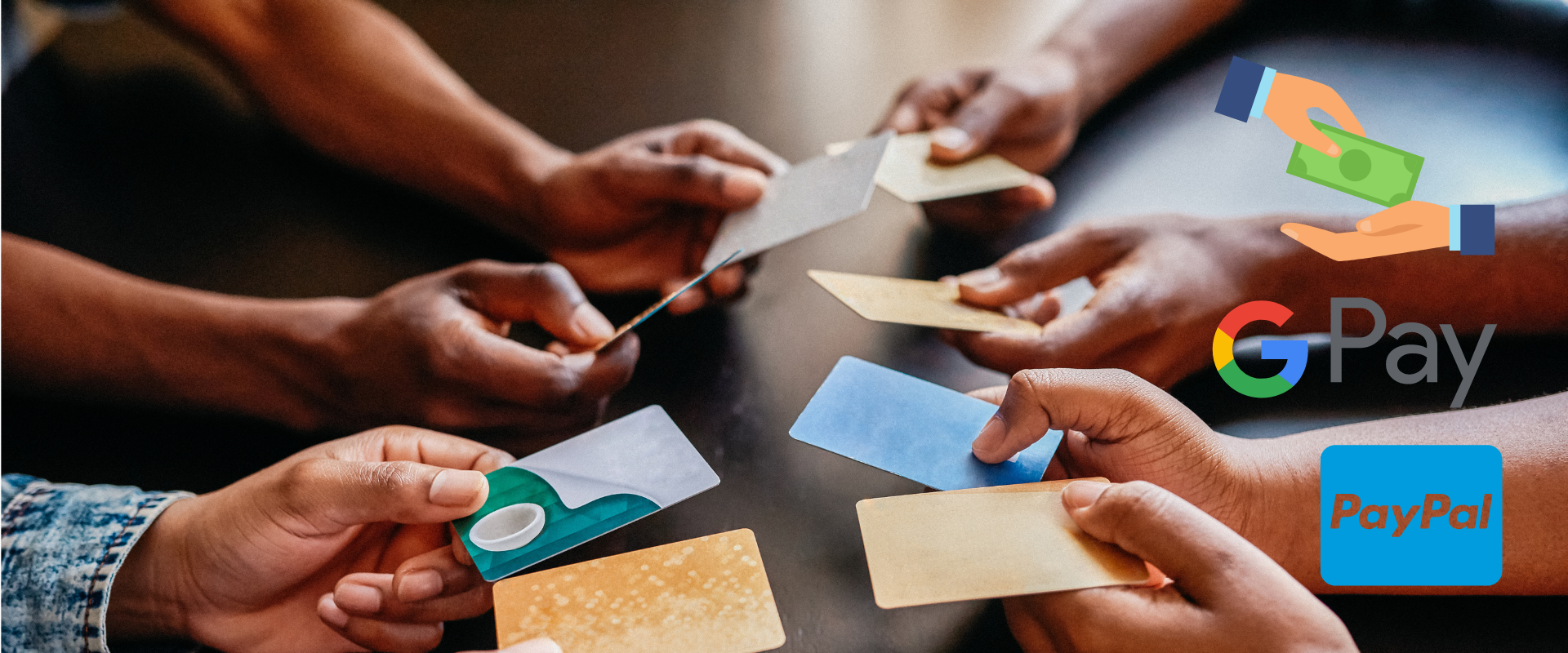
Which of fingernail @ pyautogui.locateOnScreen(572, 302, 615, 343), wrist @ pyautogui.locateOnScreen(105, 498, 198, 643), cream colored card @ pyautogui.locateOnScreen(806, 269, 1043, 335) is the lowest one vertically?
wrist @ pyautogui.locateOnScreen(105, 498, 198, 643)

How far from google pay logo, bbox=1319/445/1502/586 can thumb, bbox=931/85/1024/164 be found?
0.56 m

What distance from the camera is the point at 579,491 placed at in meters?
0.69

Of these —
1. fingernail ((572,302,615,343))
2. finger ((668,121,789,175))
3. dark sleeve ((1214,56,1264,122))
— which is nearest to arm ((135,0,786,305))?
finger ((668,121,789,175))

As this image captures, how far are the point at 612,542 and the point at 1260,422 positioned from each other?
577 millimetres

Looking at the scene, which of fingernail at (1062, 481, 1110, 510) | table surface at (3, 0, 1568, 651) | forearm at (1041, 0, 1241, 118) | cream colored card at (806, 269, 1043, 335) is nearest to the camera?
fingernail at (1062, 481, 1110, 510)

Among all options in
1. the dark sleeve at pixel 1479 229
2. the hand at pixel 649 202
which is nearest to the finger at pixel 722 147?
the hand at pixel 649 202

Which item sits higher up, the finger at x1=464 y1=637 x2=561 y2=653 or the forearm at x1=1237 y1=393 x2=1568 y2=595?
the forearm at x1=1237 y1=393 x2=1568 y2=595

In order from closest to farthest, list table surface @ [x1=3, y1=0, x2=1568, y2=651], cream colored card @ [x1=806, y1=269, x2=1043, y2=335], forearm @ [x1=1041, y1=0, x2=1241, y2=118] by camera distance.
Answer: table surface @ [x1=3, y1=0, x2=1568, y2=651] → cream colored card @ [x1=806, y1=269, x2=1043, y2=335] → forearm @ [x1=1041, y1=0, x2=1241, y2=118]

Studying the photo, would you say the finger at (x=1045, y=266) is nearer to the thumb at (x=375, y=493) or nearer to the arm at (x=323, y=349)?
the arm at (x=323, y=349)

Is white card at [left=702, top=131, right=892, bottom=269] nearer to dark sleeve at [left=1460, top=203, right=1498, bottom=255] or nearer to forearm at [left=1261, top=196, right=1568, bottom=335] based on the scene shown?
forearm at [left=1261, top=196, right=1568, bottom=335]

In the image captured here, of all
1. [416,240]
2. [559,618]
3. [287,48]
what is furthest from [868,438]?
[287,48]

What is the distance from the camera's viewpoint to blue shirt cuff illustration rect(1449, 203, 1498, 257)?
0.87m

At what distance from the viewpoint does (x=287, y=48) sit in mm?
1276

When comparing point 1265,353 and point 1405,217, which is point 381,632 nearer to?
point 1265,353
